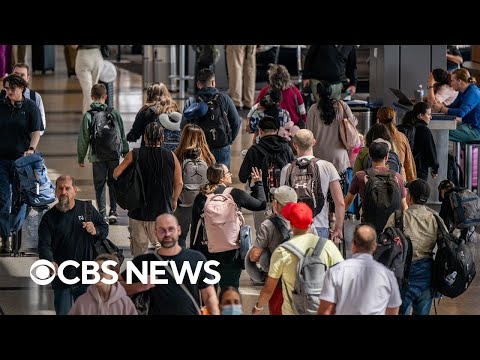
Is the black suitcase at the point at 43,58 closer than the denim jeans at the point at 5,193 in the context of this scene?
No

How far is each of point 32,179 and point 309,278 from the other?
4.63m

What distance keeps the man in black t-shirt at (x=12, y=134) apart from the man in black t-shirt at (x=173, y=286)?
4.38 meters

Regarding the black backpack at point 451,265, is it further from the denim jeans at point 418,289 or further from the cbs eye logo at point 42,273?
the cbs eye logo at point 42,273

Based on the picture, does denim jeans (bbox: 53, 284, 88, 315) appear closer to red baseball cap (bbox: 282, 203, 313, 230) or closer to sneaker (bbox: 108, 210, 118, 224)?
red baseball cap (bbox: 282, 203, 313, 230)

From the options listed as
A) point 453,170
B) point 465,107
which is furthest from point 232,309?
point 465,107

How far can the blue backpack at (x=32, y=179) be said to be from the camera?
1399cm

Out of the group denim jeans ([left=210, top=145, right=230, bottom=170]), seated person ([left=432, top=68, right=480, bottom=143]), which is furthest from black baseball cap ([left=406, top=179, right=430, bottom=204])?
seated person ([left=432, top=68, right=480, bottom=143])

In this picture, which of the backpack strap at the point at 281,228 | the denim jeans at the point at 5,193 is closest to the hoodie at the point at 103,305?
the backpack strap at the point at 281,228

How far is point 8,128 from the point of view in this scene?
14.1 m

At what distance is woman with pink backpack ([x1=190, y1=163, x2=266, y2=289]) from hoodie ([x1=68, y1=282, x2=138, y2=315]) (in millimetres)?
1986
